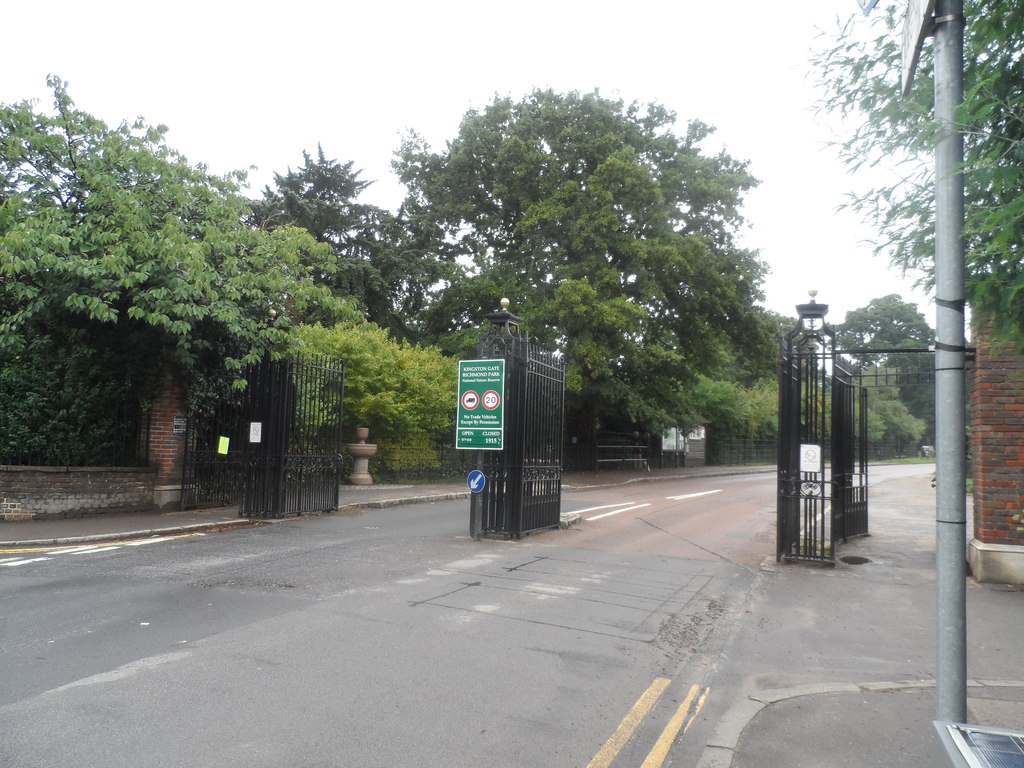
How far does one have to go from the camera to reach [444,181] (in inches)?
1259

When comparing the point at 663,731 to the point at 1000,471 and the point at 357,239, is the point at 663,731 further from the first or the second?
the point at 357,239

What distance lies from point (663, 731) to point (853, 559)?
7.63 m

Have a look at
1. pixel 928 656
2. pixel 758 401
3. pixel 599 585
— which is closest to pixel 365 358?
pixel 599 585

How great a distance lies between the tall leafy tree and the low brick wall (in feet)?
52.5

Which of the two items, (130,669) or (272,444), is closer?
(130,669)

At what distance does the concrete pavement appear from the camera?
14.0ft

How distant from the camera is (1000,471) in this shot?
347 inches

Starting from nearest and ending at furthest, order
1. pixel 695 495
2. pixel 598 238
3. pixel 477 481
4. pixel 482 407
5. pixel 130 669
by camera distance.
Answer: pixel 130 669 → pixel 477 481 → pixel 482 407 → pixel 695 495 → pixel 598 238

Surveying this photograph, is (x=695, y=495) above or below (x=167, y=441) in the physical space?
below

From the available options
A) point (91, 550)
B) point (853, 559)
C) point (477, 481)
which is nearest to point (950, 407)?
point (853, 559)

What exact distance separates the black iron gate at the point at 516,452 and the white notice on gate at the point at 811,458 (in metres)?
4.44

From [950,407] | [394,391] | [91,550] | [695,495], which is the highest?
[394,391]

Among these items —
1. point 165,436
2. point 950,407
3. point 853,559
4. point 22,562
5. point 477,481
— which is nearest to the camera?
point 950,407

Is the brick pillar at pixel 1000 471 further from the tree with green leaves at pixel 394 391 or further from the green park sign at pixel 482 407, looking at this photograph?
the tree with green leaves at pixel 394 391
